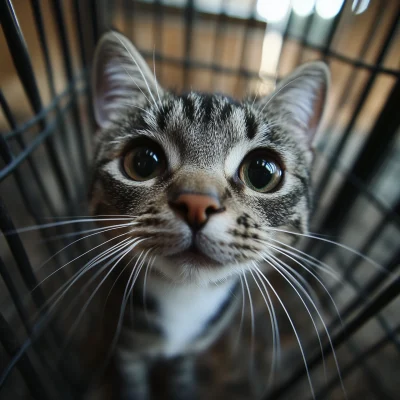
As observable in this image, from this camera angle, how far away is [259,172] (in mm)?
478

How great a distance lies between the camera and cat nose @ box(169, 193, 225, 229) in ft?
1.19

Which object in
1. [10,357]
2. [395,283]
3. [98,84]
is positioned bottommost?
[10,357]

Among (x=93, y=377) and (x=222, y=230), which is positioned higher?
(x=222, y=230)

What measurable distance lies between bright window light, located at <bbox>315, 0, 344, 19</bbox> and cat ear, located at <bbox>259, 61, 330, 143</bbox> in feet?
0.66

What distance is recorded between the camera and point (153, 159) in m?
0.47

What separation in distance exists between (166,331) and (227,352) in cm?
33

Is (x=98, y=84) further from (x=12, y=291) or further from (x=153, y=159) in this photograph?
(x=12, y=291)

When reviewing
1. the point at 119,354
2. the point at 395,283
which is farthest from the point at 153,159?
the point at 119,354

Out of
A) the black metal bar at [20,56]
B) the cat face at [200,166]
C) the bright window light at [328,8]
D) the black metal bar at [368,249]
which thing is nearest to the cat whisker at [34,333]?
the cat face at [200,166]

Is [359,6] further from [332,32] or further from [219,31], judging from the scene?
[219,31]

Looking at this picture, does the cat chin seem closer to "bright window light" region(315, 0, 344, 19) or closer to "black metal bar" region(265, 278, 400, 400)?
"black metal bar" region(265, 278, 400, 400)

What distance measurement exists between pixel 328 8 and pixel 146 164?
0.58 metres

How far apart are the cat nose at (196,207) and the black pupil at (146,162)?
0.12 meters

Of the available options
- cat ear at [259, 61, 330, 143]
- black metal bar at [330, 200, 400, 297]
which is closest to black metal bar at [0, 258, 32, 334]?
cat ear at [259, 61, 330, 143]
